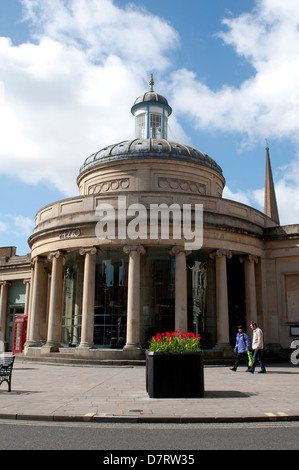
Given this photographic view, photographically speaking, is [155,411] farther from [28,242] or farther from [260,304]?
[28,242]

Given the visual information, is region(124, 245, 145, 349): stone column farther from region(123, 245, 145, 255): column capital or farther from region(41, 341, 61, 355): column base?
region(41, 341, 61, 355): column base

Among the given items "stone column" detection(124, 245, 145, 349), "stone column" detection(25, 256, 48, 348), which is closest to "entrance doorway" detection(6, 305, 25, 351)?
"stone column" detection(25, 256, 48, 348)

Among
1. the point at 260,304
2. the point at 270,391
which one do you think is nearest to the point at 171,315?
the point at 260,304

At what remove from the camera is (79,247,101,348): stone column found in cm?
2098

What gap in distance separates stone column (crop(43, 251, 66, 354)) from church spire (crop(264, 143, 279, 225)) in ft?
118

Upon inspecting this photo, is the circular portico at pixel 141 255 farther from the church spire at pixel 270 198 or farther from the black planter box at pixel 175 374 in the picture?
the church spire at pixel 270 198

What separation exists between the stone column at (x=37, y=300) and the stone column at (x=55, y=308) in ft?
6.04

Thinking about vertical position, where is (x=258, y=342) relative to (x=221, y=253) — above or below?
below

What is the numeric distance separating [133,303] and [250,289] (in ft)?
21.5

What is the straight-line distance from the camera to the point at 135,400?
1035cm

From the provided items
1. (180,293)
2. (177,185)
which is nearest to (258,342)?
(180,293)

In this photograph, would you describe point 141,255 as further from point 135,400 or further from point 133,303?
point 135,400

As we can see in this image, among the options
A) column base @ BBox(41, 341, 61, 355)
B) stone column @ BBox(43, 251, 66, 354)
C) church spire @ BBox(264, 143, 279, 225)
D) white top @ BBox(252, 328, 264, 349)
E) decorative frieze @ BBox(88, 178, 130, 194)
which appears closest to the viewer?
white top @ BBox(252, 328, 264, 349)

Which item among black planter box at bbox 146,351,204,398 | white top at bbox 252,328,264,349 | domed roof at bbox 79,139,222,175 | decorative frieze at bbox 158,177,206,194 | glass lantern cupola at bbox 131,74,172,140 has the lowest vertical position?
black planter box at bbox 146,351,204,398
